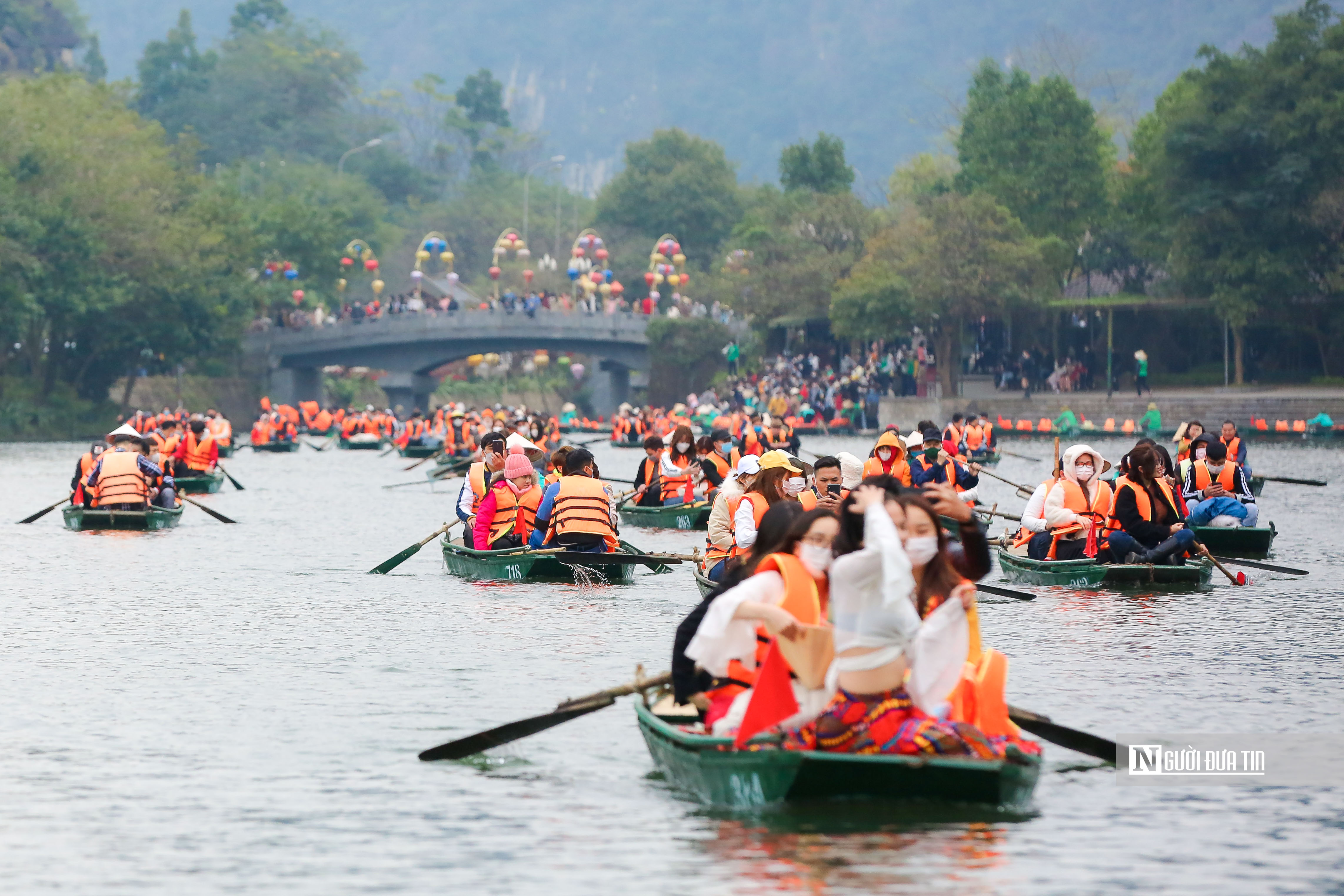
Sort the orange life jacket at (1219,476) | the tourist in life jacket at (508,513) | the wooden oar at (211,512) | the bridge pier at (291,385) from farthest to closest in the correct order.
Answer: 1. the bridge pier at (291,385)
2. the wooden oar at (211,512)
3. the orange life jacket at (1219,476)
4. the tourist in life jacket at (508,513)

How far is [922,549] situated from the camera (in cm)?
1019

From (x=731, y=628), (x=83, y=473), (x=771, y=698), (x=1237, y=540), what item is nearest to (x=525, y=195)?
(x=83, y=473)

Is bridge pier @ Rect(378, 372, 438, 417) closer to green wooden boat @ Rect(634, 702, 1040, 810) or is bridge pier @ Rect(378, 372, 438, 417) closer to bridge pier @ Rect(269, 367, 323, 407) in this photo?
bridge pier @ Rect(269, 367, 323, 407)

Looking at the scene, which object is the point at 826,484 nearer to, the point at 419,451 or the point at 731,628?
the point at 731,628

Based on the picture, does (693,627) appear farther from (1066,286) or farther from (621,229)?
(621,229)

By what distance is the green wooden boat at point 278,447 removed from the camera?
2571 inches

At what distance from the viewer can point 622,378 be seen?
4085 inches

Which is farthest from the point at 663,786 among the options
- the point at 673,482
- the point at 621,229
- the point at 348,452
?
the point at 621,229

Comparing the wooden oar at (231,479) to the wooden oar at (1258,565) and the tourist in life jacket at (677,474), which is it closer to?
the tourist in life jacket at (677,474)

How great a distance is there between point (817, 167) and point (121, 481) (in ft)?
255

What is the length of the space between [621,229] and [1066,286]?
1753 inches

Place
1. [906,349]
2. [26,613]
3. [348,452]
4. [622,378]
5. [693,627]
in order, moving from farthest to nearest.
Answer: [622,378], [906,349], [348,452], [26,613], [693,627]

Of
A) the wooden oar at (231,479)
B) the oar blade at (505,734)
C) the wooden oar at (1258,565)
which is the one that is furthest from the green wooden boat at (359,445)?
the oar blade at (505,734)

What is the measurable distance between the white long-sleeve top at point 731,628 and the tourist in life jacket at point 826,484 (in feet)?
21.0
